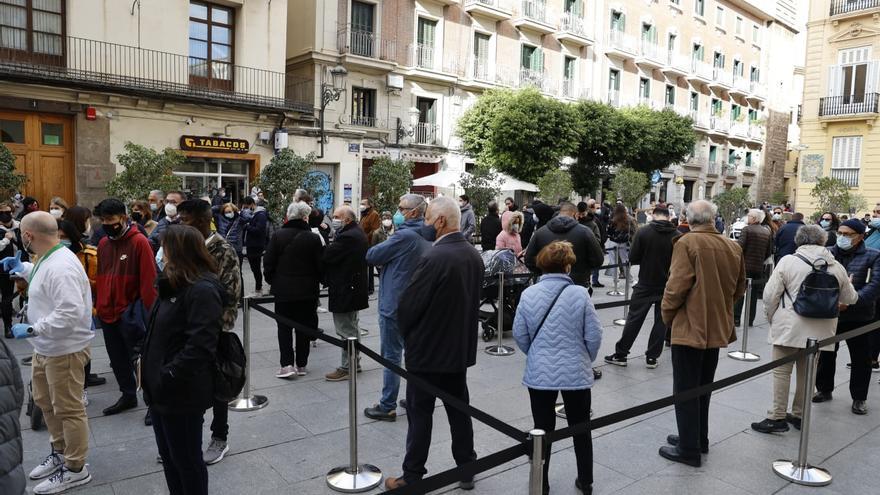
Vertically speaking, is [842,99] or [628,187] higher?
[842,99]

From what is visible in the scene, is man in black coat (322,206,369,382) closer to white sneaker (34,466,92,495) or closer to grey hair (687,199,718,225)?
white sneaker (34,466,92,495)

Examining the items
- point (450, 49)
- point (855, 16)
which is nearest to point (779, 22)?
point (855, 16)

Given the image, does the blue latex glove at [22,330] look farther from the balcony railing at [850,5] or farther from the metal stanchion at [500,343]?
the balcony railing at [850,5]

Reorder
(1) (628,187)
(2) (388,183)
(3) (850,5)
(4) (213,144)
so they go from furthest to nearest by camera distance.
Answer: (3) (850,5), (1) (628,187), (4) (213,144), (2) (388,183)

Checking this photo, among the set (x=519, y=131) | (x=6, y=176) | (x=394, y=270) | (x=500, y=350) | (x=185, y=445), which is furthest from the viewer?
(x=519, y=131)

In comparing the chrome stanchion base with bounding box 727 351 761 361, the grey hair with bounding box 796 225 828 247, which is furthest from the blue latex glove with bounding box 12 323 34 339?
the chrome stanchion base with bounding box 727 351 761 361

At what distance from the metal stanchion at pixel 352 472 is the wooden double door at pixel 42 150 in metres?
13.9

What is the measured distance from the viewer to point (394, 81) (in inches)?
907

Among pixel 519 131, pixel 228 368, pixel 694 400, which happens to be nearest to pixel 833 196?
pixel 519 131

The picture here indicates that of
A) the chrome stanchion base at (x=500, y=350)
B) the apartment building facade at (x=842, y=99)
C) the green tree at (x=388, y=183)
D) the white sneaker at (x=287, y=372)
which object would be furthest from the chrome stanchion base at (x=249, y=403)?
the apartment building facade at (x=842, y=99)

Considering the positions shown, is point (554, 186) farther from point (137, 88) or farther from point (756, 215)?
point (137, 88)

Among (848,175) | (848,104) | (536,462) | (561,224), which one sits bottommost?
(536,462)

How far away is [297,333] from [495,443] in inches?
104

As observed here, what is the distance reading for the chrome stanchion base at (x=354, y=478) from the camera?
163 inches
